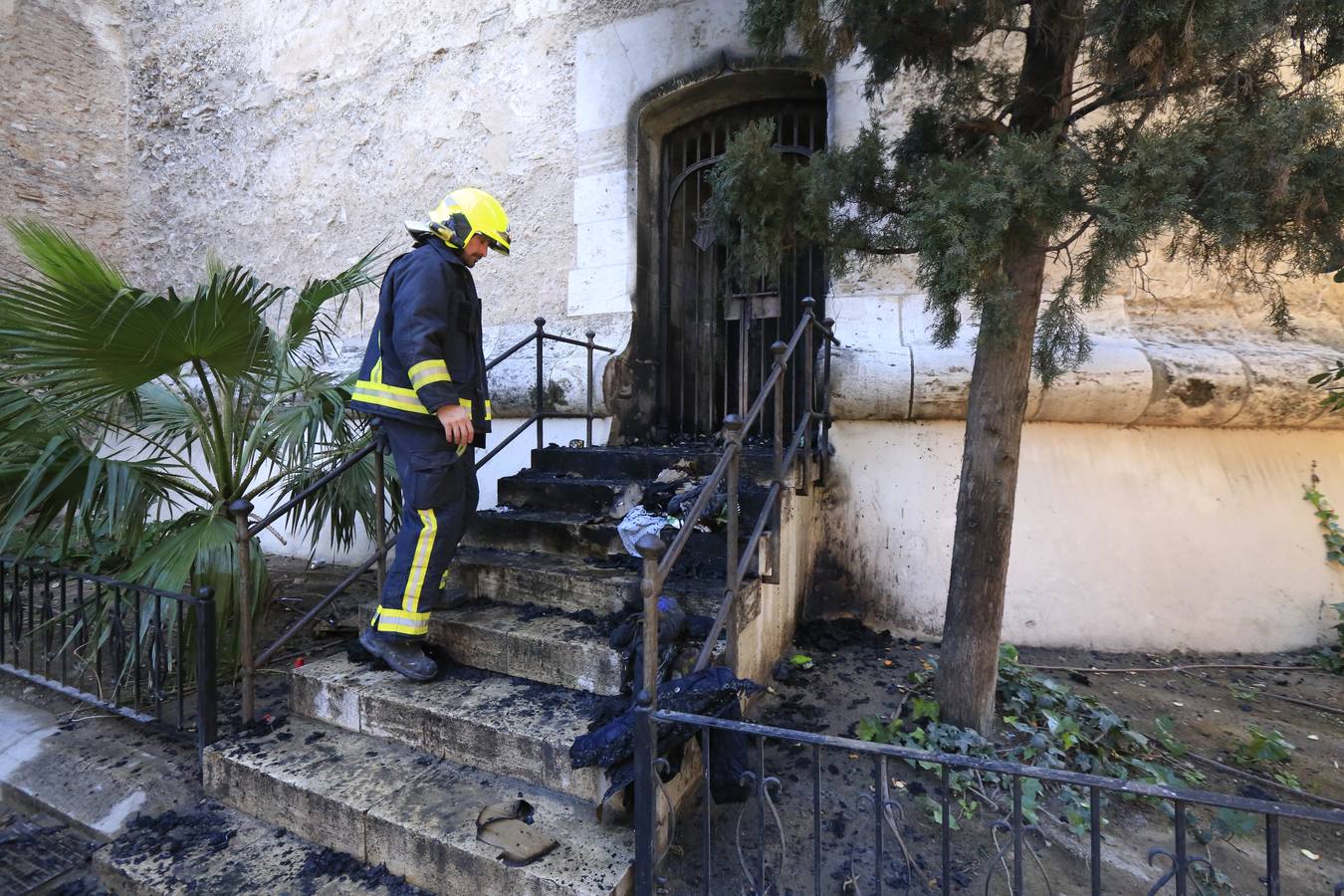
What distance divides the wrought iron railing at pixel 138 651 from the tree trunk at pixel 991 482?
3.13 meters

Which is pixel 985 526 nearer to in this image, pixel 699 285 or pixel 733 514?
pixel 733 514

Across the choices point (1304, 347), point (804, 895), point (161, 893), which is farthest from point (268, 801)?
point (1304, 347)

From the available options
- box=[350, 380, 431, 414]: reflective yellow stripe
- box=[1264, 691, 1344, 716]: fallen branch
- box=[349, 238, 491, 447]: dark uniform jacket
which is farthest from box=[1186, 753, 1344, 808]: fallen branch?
box=[350, 380, 431, 414]: reflective yellow stripe

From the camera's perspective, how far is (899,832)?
2.09 meters

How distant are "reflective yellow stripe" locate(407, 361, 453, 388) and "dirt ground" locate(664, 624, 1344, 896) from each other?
5.86ft

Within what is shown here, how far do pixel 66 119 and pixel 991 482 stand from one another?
1009 cm

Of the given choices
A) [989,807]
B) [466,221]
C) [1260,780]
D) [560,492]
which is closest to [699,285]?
[560,492]

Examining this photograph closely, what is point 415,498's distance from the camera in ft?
8.89

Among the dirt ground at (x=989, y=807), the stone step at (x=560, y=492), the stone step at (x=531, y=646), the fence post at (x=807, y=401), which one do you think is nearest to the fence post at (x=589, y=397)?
the stone step at (x=560, y=492)

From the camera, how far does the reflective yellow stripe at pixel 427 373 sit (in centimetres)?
256

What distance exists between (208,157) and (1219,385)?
932cm

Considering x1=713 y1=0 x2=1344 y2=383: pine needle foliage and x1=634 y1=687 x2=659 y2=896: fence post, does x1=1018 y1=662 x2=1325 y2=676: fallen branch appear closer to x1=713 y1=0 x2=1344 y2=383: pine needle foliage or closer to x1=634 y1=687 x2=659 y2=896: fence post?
x1=713 y1=0 x2=1344 y2=383: pine needle foliage

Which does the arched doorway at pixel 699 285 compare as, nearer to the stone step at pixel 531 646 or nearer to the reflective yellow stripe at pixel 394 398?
the stone step at pixel 531 646

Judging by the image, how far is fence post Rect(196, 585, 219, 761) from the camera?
267cm
